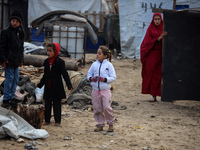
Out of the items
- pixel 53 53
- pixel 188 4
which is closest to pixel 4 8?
pixel 188 4

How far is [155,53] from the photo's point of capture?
24.5ft

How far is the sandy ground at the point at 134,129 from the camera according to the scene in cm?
427

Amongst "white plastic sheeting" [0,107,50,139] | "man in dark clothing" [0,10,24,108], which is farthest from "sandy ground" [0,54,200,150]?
"man in dark clothing" [0,10,24,108]

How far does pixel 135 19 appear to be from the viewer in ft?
52.3

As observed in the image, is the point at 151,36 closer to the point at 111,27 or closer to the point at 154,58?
the point at 154,58

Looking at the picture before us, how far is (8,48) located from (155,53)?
349cm

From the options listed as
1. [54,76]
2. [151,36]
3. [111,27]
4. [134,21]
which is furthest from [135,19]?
[54,76]

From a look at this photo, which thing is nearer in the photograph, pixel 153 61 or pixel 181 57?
pixel 181 57

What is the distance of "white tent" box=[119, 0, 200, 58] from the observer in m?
15.8

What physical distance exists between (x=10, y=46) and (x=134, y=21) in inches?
447

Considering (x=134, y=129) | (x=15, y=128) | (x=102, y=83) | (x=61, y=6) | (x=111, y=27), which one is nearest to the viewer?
(x=15, y=128)

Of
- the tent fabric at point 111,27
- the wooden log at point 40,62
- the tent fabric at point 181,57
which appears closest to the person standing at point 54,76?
the tent fabric at point 181,57

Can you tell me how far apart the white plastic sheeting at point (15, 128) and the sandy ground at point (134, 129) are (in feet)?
0.27

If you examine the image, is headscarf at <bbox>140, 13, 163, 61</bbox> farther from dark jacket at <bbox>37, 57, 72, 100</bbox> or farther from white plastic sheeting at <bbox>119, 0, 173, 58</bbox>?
white plastic sheeting at <bbox>119, 0, 173, 58</bbox>
